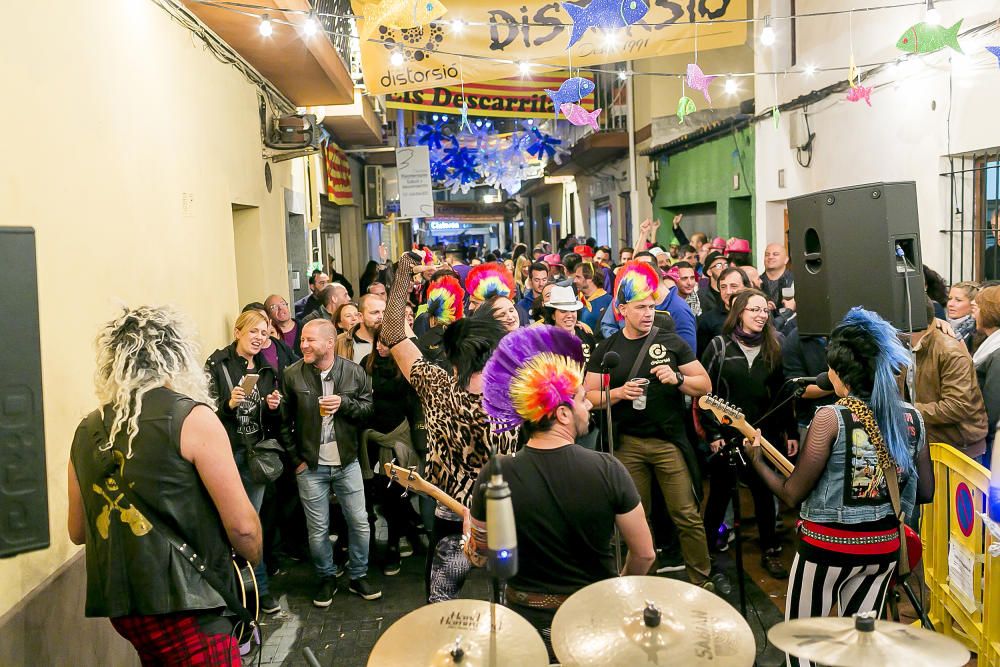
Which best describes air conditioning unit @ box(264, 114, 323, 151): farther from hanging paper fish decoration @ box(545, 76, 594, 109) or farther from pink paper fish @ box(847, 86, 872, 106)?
pink paper fish @ box(847, 86, 872, 106)

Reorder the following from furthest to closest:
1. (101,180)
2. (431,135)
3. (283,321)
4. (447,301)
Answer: (431,135)
(283,321)
(447,301)
(101,180)

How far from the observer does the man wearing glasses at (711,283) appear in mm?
8594

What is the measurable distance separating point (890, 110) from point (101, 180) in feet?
25.0

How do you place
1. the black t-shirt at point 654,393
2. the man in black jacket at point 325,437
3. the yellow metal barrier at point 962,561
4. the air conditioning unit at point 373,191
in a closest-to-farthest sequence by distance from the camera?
the yellow metal barrier at point 962,561
the black t-shirt at point 654,393
the man in black jacket at point 325,437
the air conditioning unit at point 373,191

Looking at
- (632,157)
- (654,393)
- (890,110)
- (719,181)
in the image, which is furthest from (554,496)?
(632,157)

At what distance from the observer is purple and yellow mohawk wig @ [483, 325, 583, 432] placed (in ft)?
10.0

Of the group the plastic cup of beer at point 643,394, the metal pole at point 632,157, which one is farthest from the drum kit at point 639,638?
the metal pole at point 632,157

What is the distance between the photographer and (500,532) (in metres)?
2.04

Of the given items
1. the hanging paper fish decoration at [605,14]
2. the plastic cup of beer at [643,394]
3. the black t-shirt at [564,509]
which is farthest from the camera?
→ the hanging paper fish decoration at [605,14]

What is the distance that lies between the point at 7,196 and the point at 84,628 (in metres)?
2.08

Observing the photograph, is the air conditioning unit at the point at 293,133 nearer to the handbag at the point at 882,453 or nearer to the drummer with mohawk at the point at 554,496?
the drummer with mohawk at the point at 554,496

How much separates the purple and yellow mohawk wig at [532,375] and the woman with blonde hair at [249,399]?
2691 mm

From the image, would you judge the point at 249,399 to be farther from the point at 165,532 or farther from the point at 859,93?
the point at 859,93

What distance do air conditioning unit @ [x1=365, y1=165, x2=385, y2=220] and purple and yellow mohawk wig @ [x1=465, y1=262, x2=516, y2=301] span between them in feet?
49.8
